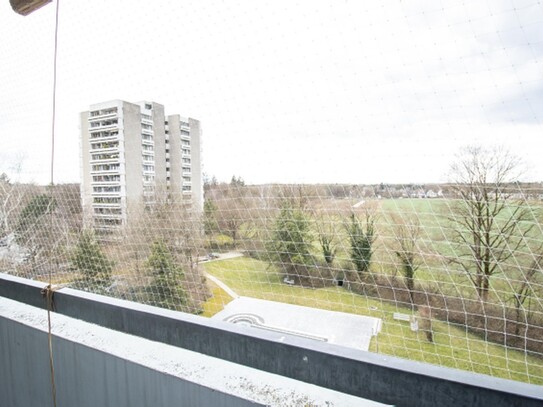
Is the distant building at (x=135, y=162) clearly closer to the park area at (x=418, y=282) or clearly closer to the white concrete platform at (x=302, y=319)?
the park area at (x=418, y=282)

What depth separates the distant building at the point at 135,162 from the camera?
1606 millimetres

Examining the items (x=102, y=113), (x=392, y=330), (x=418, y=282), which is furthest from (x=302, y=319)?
(x=102, y=113)

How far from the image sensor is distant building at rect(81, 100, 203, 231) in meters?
1.61

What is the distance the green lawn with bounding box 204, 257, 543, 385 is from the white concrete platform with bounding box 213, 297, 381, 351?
0.11 m

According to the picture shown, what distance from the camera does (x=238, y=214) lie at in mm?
1413

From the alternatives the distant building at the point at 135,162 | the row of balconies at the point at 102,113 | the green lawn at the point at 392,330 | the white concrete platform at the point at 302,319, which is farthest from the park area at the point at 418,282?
the row of balconies at the point at 102,113

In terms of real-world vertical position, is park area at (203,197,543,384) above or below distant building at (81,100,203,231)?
below

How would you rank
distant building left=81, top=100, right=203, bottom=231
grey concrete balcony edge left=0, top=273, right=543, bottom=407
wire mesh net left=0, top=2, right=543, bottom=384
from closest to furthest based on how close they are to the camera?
grey concrete balcony edge left=0, top=273, right=543, bottom=407
wire mesh net left=0, top=2, right=543, bottom=384
distant building left=81, top=100, right=203, bottom=231

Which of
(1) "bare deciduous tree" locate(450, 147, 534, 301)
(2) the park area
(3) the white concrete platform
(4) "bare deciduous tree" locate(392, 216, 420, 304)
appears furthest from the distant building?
(1) "bare deciduous tree" locate(450, 147, 534, 301)

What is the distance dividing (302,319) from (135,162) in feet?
4.57

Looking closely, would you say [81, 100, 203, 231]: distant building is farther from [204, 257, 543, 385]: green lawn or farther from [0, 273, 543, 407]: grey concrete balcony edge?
[0, 273, 543, 407]: grey concrete balcony edge

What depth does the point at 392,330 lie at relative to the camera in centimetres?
150

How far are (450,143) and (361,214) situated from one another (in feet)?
1.43

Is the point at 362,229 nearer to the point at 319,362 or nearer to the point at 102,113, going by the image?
the point at 319,362
